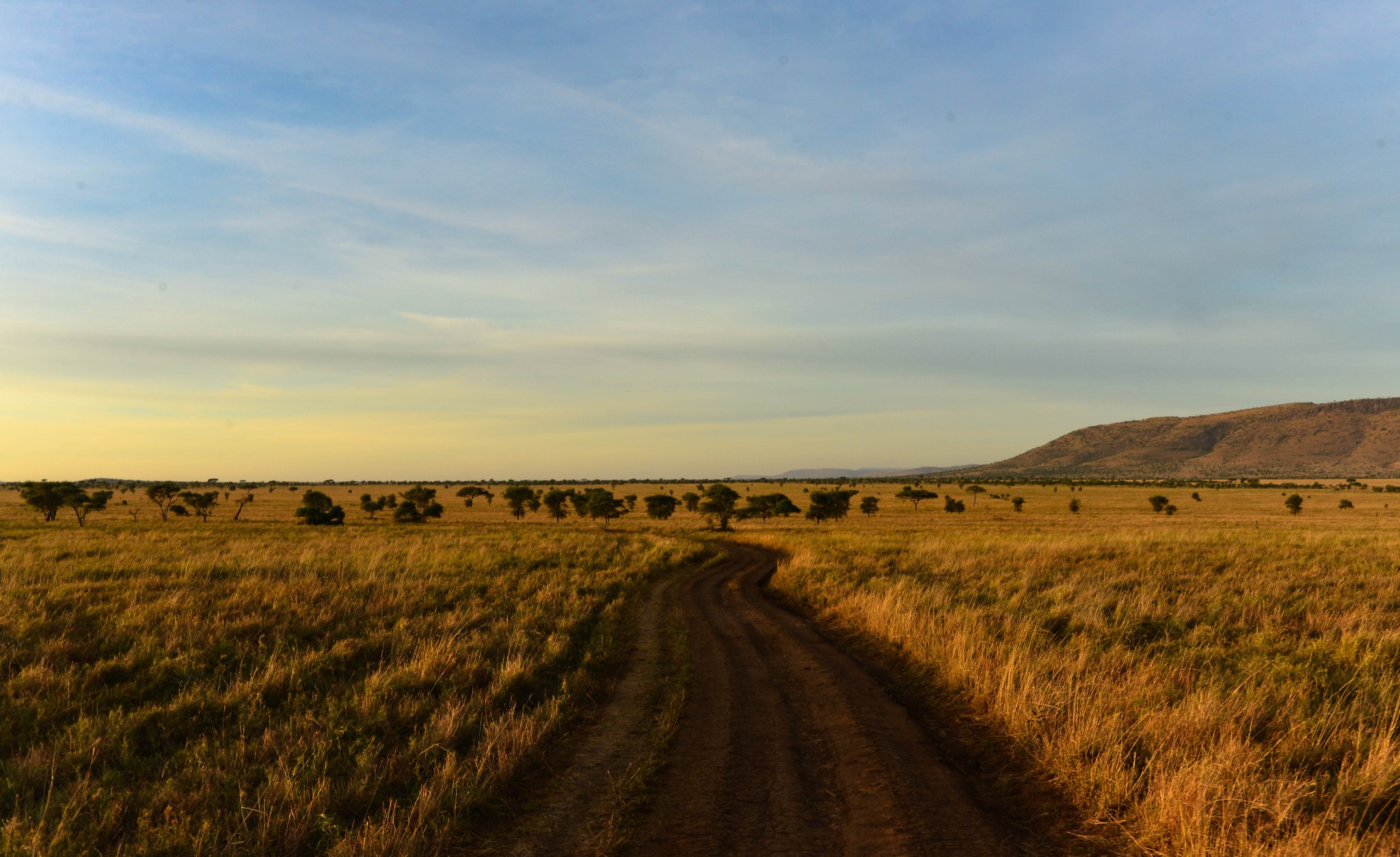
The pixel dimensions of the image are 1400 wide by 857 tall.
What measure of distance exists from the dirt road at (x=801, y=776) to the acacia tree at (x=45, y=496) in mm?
82382

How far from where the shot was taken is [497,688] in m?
10.2

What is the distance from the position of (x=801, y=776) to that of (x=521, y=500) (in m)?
86.9

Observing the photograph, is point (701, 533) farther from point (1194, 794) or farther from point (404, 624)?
point (1194, 794)

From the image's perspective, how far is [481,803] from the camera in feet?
22.2

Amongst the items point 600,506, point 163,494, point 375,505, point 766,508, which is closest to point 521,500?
point 600,506

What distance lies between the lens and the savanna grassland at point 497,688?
6.27 meters

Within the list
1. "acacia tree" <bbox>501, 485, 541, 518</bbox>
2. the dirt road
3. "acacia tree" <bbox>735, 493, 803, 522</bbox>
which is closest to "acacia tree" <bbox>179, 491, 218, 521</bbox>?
"acacia tree" <bbox>501, 485, 541, 518</bbox>

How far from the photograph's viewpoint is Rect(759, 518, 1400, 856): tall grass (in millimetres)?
6246

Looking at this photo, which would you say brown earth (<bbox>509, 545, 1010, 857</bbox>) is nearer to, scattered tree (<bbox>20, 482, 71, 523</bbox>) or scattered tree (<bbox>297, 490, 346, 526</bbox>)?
scattered tree (<bbox>297, 490, 346, 526</bbox>)

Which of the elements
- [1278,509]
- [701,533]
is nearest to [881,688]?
[701,533]

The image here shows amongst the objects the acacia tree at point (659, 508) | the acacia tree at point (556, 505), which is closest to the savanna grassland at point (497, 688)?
the acacia tree at point (659, 508)

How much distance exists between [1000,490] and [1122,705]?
493 ft

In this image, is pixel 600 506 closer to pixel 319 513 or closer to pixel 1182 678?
pixel 319 513

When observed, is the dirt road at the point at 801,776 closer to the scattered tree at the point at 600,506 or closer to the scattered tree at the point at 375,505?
the scattered tree at the point at 600,506
